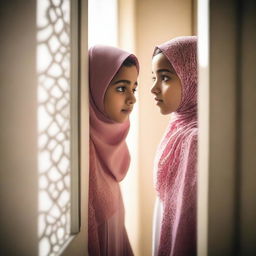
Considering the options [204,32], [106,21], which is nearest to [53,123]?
[204,32]

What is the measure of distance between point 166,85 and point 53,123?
0.51 metres

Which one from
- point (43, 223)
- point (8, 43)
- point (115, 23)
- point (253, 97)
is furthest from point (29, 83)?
point (115, 23)

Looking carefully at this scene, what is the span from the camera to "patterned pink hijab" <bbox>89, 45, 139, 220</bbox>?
2.81 feet

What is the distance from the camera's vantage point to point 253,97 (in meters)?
0.45

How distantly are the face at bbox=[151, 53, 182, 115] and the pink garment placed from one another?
2cm

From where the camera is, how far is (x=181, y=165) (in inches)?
31.1

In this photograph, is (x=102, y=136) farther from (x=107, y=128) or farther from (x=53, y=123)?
(x=53, y=123)

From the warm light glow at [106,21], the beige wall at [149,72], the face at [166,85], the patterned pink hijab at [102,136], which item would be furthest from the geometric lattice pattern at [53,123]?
the beige wall at [149,72]

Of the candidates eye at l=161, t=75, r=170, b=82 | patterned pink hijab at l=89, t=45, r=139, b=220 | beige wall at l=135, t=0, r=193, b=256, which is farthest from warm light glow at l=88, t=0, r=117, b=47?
eye at l=161, t=75, r=170, b=82

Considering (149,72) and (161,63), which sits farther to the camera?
(149,72)

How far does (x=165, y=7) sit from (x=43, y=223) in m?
1.29

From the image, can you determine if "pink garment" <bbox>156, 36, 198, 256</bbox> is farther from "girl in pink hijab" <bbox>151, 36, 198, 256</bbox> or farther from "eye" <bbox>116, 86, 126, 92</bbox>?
"eye" <bbox>116, 86, 126, 92</bbox>

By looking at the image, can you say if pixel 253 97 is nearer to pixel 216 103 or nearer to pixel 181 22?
pixel 216 103

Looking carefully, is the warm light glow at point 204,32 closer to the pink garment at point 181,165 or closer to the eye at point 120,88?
the pink garment at point 181,165
